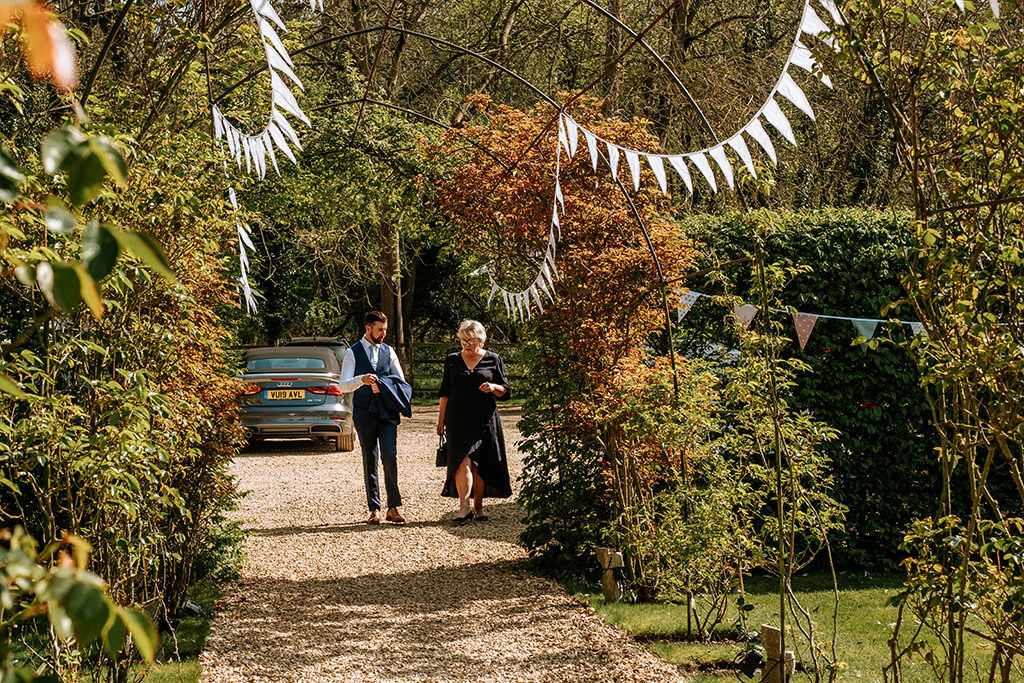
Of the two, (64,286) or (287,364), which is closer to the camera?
(64,286)

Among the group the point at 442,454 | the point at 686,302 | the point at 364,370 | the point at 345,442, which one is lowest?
the point at 345,442

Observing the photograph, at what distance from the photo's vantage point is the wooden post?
6.24 meters

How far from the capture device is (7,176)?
100cm

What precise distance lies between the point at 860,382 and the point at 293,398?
8899mm

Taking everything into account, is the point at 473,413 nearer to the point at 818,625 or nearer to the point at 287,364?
the point at 818,625

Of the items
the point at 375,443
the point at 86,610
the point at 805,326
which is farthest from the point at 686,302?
the point at 86,610

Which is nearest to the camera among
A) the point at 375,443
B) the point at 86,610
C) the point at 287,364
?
the point at 86,610

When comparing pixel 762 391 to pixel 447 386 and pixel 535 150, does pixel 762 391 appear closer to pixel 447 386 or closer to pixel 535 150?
pixel 535 150

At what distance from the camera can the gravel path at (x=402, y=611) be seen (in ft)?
16.9

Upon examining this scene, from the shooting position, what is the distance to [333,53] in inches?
773

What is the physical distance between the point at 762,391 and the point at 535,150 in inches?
119

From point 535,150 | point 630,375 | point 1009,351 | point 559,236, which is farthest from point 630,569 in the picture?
point 1009,351

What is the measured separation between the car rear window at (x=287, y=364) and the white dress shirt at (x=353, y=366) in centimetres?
619

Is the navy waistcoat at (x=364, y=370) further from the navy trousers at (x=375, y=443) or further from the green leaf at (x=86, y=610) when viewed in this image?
the green leaf at (x=86, y=610)
